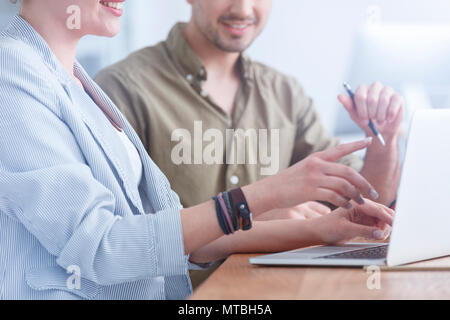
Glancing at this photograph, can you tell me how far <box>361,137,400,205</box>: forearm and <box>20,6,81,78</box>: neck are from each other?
72 cm

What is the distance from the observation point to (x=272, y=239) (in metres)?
1.05

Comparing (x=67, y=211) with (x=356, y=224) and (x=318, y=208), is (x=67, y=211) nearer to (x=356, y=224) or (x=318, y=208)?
(x=356, y=224)

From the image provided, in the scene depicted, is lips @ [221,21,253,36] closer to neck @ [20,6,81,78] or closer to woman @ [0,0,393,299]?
neck @ [20,6,81,78]

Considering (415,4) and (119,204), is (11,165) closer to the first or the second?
(119,204)

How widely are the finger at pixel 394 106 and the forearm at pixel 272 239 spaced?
0.36 m

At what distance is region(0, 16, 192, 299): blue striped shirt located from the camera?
31.6 inches

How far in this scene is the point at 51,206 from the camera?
0.80 m

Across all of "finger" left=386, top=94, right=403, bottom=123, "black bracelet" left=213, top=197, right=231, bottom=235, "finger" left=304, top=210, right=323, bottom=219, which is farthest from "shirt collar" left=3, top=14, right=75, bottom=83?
"finger" left=386, top=94, right=403, bottom=123

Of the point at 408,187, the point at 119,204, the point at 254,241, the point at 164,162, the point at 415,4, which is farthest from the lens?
the point at 415,4

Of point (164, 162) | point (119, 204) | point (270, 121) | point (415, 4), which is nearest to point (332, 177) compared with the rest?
point (119, 204)

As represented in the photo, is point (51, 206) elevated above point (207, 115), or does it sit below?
above

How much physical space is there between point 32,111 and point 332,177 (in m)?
0.41

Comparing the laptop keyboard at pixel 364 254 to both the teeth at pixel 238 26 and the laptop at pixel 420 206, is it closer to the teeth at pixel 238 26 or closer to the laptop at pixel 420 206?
the laptop at pixel 420 206

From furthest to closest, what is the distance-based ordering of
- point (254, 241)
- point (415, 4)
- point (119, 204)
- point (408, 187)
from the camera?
point (415, 4), point (254, 241), point (119, 204), point (408, 187)
